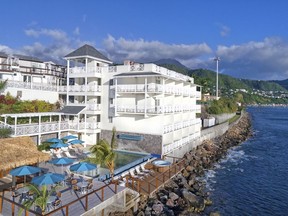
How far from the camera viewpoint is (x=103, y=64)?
38219mm

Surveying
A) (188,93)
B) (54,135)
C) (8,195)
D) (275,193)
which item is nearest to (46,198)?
(8,195)

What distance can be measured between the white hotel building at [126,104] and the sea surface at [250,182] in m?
7.00

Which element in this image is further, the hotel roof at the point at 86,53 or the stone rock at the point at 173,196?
the hotel roof at the point at 86,53

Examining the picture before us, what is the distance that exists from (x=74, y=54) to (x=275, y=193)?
30112mm

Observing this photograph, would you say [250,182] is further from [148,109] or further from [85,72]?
[85,72]

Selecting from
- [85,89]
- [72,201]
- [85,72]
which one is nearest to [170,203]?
[72,201]

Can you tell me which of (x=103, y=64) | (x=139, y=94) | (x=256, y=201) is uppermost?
(x=103, y=64)

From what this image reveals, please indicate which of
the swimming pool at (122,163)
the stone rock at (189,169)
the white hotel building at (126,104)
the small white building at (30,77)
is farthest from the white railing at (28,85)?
the stone rock at (189,169)

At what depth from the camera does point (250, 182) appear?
3147cm

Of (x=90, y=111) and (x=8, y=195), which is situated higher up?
(x=90, y=111)

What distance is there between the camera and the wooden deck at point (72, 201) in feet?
49.7

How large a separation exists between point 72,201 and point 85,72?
864 inches

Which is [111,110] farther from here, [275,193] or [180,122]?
[275,193]

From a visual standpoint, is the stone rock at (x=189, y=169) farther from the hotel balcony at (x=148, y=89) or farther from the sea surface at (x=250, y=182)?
the hotel balcony at (x=148, y=89)
